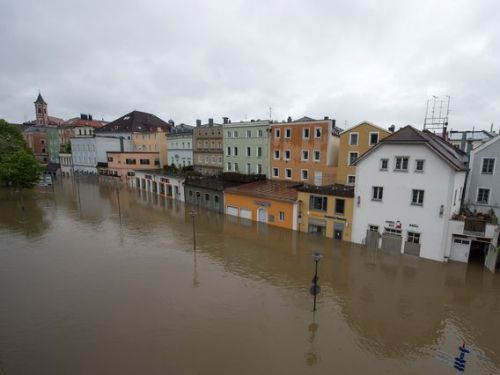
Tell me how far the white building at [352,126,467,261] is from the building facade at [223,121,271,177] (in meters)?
16.6

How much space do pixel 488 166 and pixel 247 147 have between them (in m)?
26.4

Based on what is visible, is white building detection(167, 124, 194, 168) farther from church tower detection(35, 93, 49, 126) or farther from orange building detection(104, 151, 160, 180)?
church tower detection(35, 93, 49, 126)

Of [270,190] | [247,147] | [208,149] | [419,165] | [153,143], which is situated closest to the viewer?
[419,165]

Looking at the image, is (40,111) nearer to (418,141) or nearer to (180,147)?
(180,147)

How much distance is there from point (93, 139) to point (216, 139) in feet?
133

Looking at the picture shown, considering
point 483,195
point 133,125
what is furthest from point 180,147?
point 483,195

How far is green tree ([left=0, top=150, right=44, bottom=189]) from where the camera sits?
3703 cm

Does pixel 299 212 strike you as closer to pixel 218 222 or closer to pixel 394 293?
pixel 218 222

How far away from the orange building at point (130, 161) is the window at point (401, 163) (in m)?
51.0

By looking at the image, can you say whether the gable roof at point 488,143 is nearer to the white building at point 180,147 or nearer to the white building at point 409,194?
the white building at point 409,194

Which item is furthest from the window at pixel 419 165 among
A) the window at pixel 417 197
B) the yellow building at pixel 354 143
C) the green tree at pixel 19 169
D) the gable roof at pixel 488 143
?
the green tree at pixel 19 169

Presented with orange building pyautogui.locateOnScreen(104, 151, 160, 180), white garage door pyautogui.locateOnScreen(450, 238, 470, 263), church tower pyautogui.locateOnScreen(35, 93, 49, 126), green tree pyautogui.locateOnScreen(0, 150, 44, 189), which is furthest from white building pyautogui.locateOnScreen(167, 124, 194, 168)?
church tower pyautogui.locateOnScreen(35, 93, 49, 126)

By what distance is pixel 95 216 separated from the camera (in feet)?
105

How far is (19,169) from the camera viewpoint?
37938 mm
